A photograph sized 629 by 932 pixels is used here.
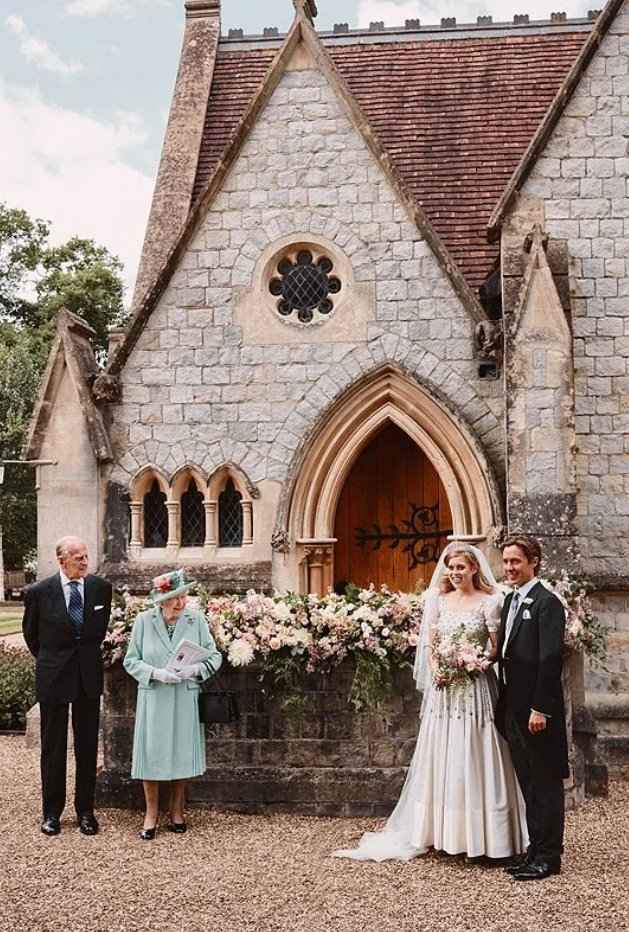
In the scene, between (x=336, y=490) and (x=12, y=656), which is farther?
(x=12, y=656)

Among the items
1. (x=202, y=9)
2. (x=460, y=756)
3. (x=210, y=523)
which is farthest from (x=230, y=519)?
(x=202, y=9)

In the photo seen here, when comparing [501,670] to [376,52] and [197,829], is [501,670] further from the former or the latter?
[376,52]

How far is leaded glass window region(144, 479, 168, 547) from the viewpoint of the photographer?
10867mm

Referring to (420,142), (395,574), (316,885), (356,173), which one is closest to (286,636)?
(316,885)

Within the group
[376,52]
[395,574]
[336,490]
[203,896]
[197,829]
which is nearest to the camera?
[203,896]

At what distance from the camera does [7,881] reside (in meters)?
5.98

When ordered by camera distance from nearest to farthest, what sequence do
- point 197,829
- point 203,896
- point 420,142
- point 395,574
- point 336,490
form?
point 203,896
point 197,829
point 336,490
point 395,574
point 420,142

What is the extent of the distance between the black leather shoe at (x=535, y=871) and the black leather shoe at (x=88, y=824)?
2693 mm

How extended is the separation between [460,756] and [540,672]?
2.35 ft

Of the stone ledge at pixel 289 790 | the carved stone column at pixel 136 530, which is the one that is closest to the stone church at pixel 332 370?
the carved stone column at pixel 136 530

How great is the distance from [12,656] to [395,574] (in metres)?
5.75

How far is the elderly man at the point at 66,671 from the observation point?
280 inches

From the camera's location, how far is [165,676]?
6.94 metres

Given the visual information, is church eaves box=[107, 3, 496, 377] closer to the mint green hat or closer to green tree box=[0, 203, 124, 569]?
the mint green hat
